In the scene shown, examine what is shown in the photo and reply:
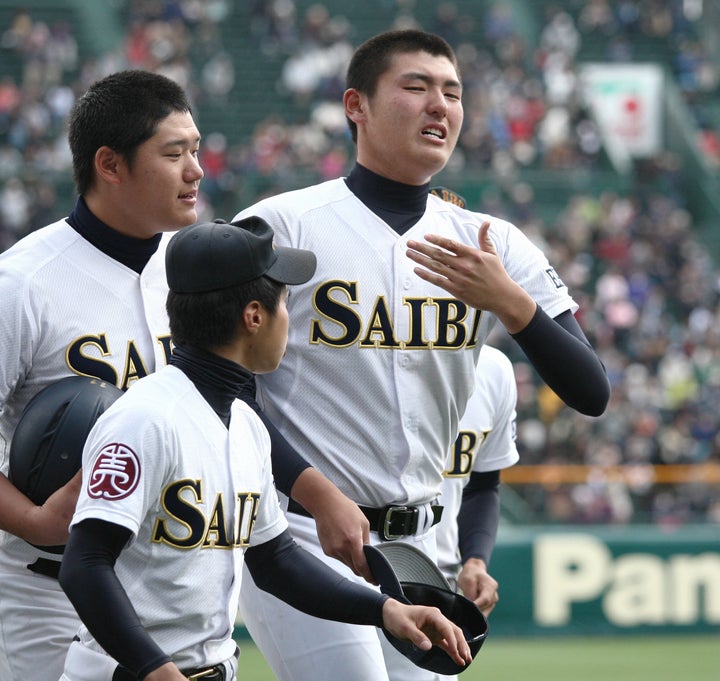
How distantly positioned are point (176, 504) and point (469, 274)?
3.55 ft

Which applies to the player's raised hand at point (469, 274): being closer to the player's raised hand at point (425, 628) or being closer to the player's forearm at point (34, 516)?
the player's raised hand at point (425, 628)

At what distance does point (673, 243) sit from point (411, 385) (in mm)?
20579

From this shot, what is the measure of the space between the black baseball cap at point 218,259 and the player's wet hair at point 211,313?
0.8 inches

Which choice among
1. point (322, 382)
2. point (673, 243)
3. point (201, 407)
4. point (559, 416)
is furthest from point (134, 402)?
point (673, 243)

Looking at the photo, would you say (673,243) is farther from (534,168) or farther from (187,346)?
(187,346)

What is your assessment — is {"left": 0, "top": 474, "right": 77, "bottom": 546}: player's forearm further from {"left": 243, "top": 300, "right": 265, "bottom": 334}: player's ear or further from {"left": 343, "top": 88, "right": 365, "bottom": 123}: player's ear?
{"left": 343, "top": 88, "right": 365, "bottom": 123}: player's ear

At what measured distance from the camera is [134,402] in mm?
3451

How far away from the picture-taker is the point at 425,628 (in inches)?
145

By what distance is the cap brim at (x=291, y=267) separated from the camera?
3.70 metres

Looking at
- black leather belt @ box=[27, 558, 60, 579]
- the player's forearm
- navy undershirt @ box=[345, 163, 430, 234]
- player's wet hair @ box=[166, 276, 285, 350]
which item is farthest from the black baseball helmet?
navy undershirt @ box=[345, 163, 430, 234]

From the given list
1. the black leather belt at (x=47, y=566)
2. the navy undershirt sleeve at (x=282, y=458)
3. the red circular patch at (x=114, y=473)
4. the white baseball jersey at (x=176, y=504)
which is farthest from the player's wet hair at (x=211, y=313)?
the black leather belt at (x=47, y=566)

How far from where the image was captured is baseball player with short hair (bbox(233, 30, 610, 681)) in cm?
440

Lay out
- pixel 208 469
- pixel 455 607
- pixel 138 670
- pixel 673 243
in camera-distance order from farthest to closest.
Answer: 1. pixel 673 243
2. pixel 455 607
3. pixel 208 469
4. pixel 138 670

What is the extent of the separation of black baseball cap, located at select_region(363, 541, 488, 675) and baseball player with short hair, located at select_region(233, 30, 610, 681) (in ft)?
0.99
